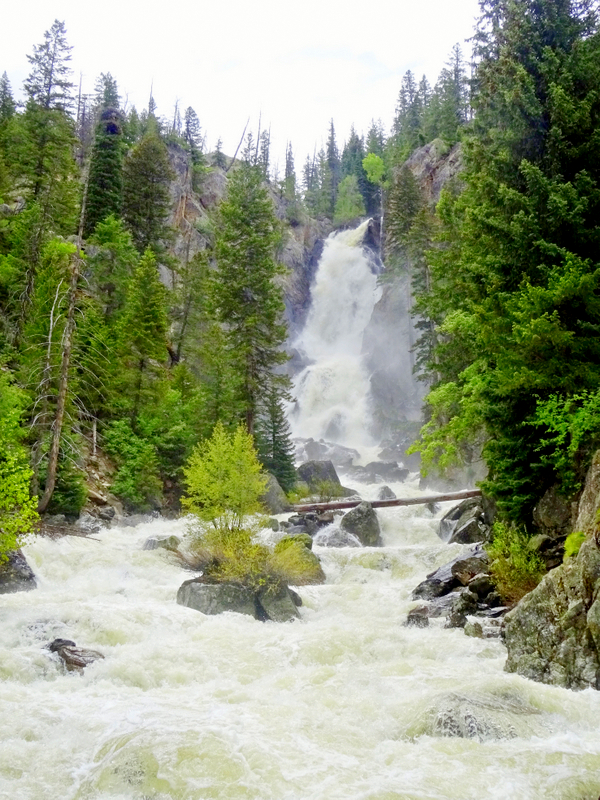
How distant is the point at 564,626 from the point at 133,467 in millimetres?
19913

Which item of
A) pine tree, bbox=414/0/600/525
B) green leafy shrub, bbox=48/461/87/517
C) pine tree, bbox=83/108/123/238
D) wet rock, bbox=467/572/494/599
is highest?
pine tree, bbox=83/108/123/238

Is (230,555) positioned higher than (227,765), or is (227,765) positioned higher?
(230,555)

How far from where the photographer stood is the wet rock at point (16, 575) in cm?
1333

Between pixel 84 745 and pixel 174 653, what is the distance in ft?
11.1

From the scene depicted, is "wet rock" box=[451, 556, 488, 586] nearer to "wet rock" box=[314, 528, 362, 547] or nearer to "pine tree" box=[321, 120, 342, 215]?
"wet rock" box=[314, 528, 362, 547]

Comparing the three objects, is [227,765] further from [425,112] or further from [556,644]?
[425,112]

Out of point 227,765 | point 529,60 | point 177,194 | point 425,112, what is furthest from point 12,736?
point 425,112

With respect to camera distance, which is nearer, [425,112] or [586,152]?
[586,152]

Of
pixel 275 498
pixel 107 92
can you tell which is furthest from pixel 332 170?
pixel 275 498

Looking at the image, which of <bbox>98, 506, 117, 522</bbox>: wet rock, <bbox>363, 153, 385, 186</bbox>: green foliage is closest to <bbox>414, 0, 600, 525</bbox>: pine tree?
<bbox>98, 506, 117, 522</bbox>: wet rock

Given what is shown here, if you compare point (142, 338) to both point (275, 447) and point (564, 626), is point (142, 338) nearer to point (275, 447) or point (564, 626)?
point (275, 447)

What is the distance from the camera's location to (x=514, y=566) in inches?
492

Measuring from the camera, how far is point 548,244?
41.9 ft

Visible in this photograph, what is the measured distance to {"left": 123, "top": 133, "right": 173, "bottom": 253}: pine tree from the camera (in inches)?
1590
